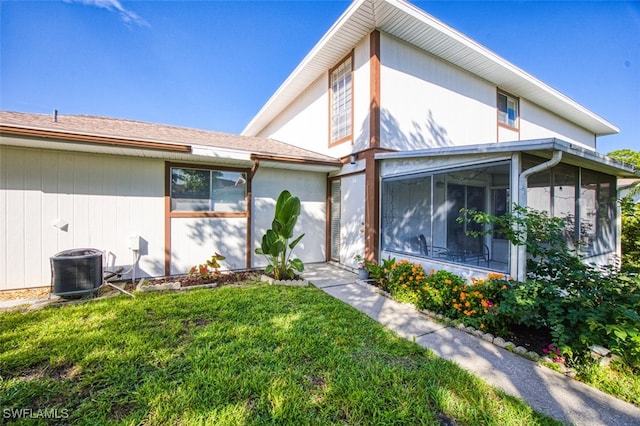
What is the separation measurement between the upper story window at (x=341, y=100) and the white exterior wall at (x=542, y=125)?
7826 millimetres

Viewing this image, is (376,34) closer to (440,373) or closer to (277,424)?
(440,373)

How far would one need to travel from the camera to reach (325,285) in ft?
20.2

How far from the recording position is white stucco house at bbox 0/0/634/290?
526 centimetres

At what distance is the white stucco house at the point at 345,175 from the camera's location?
5.26m

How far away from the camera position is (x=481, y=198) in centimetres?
592

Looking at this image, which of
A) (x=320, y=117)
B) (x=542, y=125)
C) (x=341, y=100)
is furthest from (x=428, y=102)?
(x=542, y=125)

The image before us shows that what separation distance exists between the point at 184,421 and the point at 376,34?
26.7ft

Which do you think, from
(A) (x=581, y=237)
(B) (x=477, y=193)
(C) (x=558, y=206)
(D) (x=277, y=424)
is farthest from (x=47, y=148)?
(A) (x=581, y=237)

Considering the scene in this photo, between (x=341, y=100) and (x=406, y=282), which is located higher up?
(x=341, y=100)

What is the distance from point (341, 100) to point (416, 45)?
2.53m

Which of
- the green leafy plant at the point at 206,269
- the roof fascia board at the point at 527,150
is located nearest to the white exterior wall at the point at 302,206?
the green leafy plant at the point at 206,269

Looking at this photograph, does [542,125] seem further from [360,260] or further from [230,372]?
[230,372]

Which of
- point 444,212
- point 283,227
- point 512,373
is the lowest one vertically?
point 512,373

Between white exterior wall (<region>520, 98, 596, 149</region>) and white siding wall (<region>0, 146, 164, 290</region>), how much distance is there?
43.4 feet
